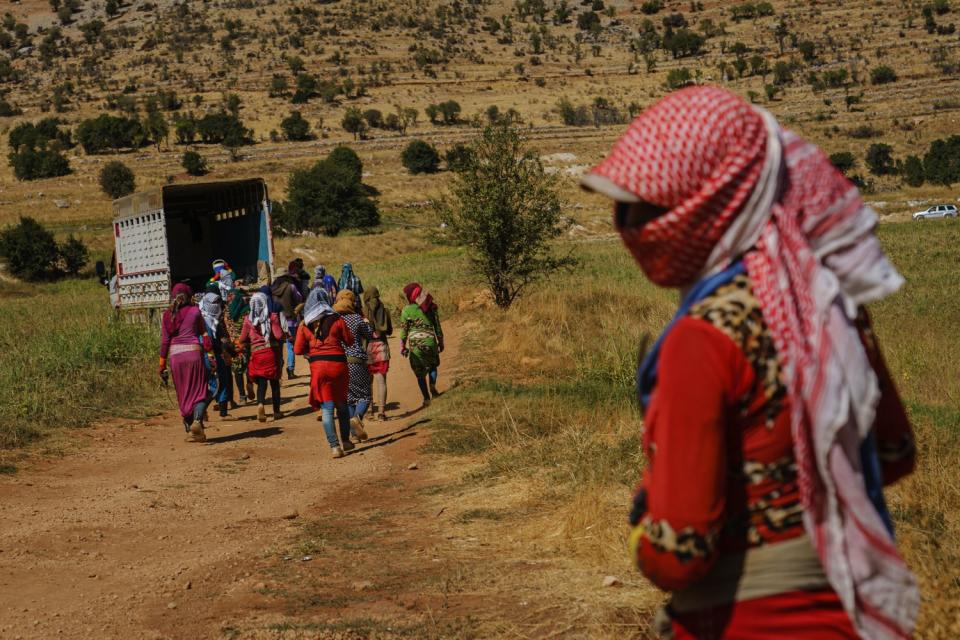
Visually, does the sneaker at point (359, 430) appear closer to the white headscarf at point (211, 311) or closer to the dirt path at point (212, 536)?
the dirt path at point (212, 536)

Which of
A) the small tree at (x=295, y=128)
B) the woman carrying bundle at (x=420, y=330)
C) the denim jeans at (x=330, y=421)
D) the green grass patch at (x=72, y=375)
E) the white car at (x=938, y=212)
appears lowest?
the white car at (x=938, y=212)

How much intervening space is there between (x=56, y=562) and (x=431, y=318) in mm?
7077

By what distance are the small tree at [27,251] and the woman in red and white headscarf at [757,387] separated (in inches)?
1929

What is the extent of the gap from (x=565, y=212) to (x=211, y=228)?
1589 inches

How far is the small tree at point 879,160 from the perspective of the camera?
7175 centimetres

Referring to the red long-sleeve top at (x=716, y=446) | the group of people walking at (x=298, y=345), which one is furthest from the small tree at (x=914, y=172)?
the red long-sleeve top at (x=716, y=446)

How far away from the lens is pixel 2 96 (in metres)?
111

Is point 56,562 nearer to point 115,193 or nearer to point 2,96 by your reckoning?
point 115,193

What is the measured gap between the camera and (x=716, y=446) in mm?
2346

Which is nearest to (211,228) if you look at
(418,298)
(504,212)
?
(504,212)

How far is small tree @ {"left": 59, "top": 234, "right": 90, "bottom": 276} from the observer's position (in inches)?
1946

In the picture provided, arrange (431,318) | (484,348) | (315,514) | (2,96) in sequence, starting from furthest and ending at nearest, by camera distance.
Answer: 1. (2,96)
2. (484,348)
3. (431,318)
4. (315,514)

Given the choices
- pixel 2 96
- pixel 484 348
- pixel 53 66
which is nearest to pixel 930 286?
pixel 484 348

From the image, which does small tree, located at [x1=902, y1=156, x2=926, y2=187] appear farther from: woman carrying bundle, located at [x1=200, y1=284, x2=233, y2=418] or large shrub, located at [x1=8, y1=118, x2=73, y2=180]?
woman carrying bundle, located at [x1=200, y1=284, x2=233, y2=418]
